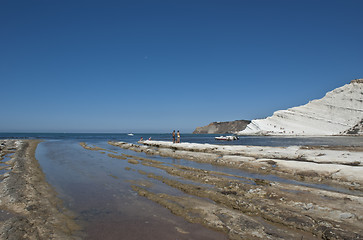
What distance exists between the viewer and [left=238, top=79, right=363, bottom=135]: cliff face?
107938mm

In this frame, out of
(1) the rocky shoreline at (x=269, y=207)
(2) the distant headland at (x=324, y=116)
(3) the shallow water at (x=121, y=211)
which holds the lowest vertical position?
(3) the shallow water at (x=121, y=211)

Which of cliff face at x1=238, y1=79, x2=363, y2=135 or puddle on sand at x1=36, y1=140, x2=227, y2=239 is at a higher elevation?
cliff face at x1=238, y1=79, x2=363, y2=135

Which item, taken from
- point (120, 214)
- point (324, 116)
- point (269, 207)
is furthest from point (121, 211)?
point (324, 116)

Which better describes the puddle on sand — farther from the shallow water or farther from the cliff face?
the cliff face

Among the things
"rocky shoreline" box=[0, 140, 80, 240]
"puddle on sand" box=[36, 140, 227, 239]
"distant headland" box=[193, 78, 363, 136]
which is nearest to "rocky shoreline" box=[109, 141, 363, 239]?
"puddle on sand" box=[36, 140, 227, 239]

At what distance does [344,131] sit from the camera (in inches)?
4040

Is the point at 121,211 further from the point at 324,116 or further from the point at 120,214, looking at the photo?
the point at 324,116

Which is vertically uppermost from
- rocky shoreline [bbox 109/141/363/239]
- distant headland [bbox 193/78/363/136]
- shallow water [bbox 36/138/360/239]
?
distant headland [bbox 193/78/363/136]

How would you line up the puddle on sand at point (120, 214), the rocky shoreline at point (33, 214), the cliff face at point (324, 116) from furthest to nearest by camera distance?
1. the cliff face at point (324, 116)
2. the puddle on sand at point (120, 214)
3. the rocky shoreline at point (33, 214)

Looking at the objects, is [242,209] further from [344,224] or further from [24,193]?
[24,193]

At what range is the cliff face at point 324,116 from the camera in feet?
354

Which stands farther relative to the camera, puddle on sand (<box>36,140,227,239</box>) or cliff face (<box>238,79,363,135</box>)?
cliff face (<box>238,79,363,135</box>)

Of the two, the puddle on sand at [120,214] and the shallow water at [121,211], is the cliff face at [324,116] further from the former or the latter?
the puddle on sand at [120,214]

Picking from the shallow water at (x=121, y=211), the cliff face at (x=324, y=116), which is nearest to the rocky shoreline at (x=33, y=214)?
the shallow water at (x=121, y=211)
